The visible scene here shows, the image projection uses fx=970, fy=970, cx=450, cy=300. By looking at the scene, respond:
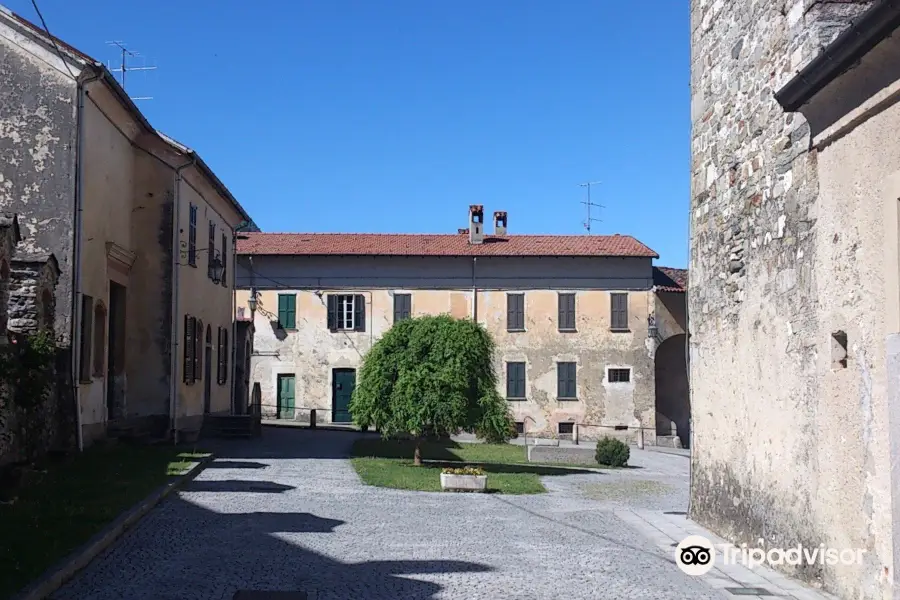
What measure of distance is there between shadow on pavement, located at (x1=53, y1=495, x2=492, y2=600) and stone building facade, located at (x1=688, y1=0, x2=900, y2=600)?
2.93 metres

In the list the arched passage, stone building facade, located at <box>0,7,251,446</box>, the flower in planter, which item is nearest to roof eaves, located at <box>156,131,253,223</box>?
stone building facade, located at <box>0,7,251,446</box>

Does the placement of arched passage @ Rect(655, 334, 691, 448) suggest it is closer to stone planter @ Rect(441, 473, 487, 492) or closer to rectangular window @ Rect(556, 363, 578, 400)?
rectangular window @ Rect(556, 363, 578, 400)

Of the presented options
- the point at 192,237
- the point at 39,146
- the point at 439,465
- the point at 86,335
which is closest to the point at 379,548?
the point at 86,335

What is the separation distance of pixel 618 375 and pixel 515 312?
500cm

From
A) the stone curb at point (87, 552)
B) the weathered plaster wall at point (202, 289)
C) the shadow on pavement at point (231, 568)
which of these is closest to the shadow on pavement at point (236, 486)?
the stone curb at point (87, 552)

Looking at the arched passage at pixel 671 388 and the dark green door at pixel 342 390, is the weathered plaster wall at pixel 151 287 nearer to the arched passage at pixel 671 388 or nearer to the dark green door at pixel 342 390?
the dark green door at pixel 342 390

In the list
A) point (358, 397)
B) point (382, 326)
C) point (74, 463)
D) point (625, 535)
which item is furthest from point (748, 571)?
point (382, 326)

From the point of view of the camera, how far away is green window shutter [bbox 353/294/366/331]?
4009 cm

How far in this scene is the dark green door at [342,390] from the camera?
1565 inches

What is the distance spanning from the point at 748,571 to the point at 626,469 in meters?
16.6

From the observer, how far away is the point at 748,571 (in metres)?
8.63

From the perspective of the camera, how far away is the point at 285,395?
39.8m

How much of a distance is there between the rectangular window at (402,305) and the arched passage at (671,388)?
1074 centimetres

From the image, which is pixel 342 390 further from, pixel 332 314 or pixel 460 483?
pixel 460 483
